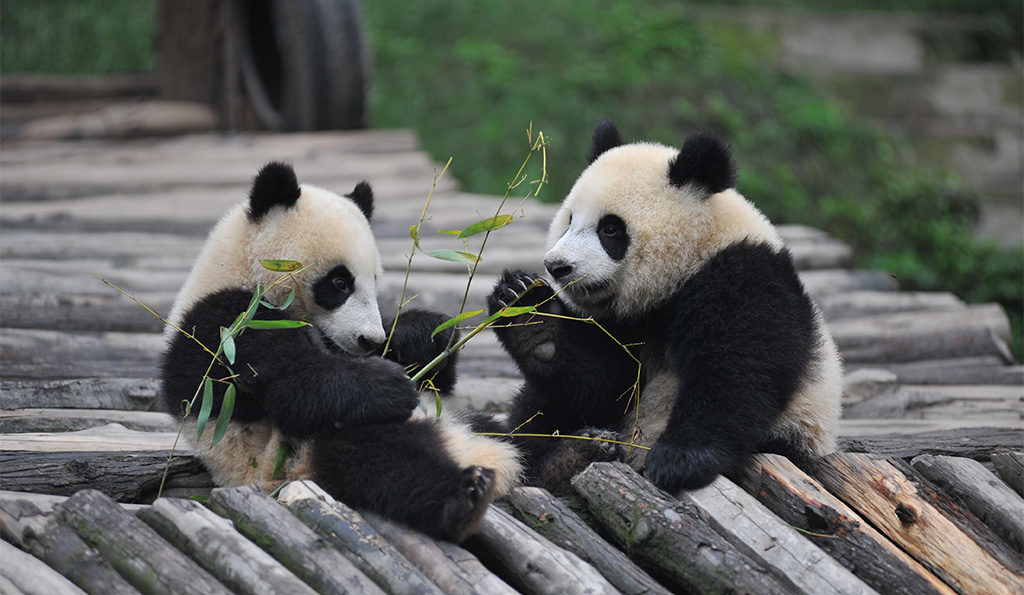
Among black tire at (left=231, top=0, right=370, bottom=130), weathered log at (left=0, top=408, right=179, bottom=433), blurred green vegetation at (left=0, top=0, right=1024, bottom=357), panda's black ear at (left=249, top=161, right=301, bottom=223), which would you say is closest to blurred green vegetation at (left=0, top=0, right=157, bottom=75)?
blurred green vegetation at (left=0, top=0, right=1024, bottom=357)

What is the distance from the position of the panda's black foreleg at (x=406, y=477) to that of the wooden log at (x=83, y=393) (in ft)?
3.70

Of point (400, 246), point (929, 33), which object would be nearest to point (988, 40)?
point (929, 33)

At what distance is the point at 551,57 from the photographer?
9.28 metres

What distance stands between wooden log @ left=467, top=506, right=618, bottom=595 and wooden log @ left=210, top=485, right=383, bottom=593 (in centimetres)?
34

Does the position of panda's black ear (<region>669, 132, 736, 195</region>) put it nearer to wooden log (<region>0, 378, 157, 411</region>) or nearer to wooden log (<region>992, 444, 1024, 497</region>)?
wooden log (<region>992, 444, 1024, 497</region>)

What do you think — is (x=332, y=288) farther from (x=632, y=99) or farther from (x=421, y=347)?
(x=632, y=99)

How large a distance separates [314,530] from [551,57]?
7.69 m

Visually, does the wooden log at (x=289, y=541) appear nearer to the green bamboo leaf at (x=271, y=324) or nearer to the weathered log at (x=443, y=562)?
the weathered log at (x=443, y=562)

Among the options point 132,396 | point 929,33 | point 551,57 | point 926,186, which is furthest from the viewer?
point 929,33

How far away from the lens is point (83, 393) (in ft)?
10.5

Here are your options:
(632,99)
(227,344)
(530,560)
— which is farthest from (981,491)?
(632,99)

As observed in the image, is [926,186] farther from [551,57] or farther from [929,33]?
[551,57]

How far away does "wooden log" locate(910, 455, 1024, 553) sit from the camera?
2500 millimetres

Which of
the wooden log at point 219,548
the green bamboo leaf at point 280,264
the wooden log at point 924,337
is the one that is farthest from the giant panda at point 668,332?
the wooden log at point 924,337
